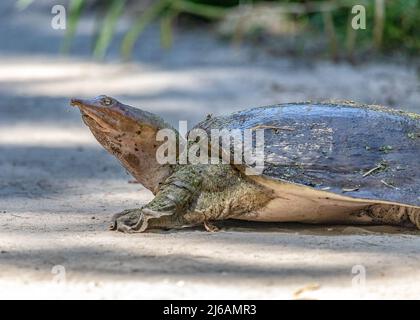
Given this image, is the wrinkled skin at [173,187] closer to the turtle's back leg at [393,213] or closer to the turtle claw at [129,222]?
the turtle claw at [129,222]

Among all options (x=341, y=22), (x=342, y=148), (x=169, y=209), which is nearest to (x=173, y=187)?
(x=169, y=209)

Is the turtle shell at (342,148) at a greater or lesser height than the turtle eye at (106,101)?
lesser

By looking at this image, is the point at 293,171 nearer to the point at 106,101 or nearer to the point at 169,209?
the point at 169,209

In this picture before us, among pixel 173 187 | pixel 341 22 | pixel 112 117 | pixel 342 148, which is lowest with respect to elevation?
pixel 173 187

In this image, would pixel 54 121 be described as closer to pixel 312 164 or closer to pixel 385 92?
pixel 385 92

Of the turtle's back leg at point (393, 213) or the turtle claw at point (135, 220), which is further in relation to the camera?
the turtle's back leg at point (393, 213)

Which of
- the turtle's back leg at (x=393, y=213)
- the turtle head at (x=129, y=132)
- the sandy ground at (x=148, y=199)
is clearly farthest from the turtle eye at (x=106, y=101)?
the turtle's back leg at (x=393, y=213)

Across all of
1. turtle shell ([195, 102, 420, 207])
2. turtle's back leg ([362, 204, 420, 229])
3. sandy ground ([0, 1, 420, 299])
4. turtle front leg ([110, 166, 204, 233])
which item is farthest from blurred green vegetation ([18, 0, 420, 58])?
turtle's back leg ([362, 204, 420, 229])
